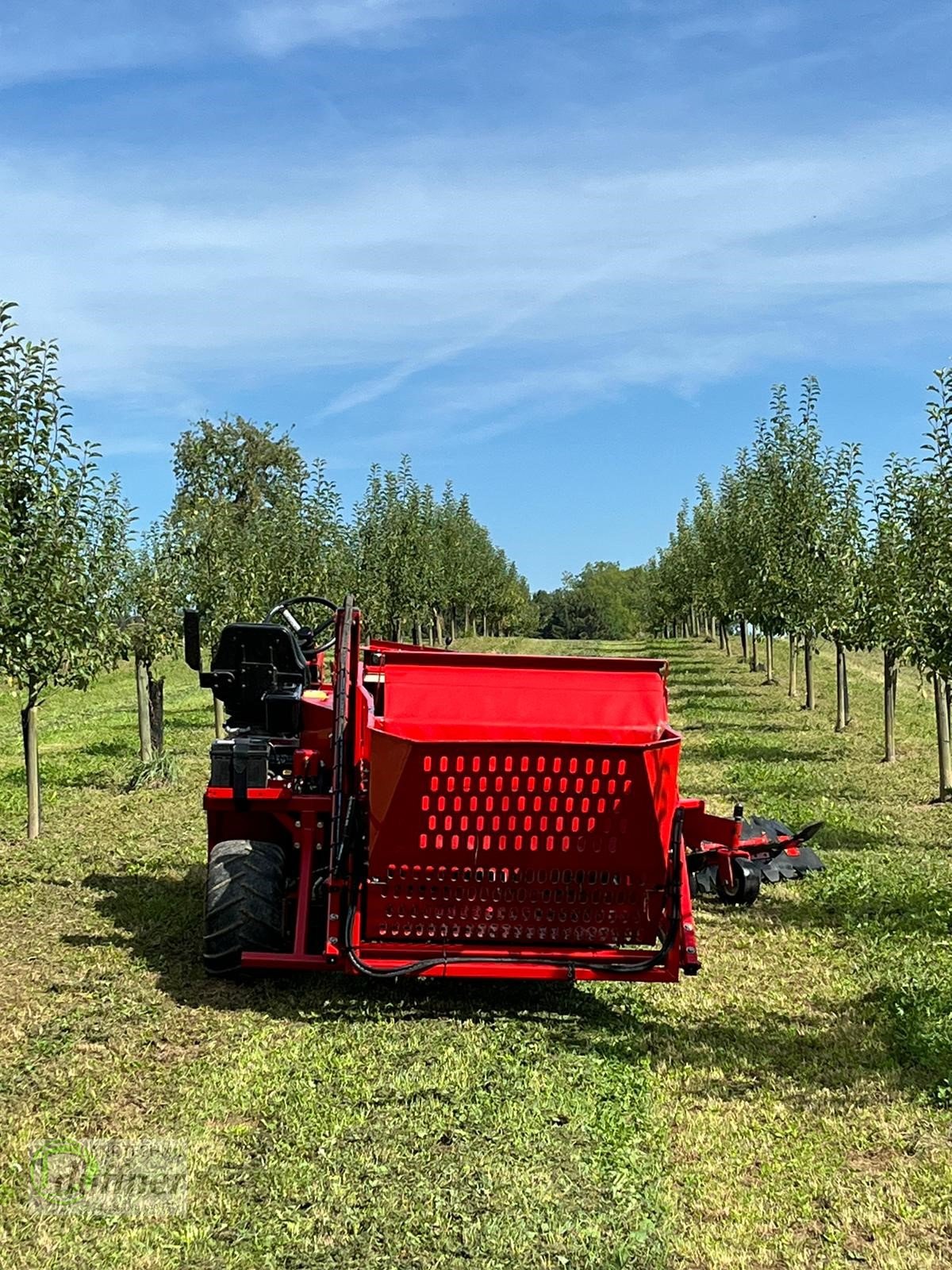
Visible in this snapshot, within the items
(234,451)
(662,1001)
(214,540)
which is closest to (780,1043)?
(662,1001)

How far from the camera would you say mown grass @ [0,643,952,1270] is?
12.9 feet

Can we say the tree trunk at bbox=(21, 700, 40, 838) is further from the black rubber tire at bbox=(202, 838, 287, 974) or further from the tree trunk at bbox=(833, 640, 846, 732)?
the tree trunk at bbox=(833, 640, 846, 732)

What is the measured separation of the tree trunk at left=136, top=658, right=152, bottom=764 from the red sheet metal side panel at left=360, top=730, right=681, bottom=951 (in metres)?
10.4

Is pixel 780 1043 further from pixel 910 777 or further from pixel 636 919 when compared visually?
pixel 910 777

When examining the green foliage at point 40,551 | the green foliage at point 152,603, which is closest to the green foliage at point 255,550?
the green foliage at point 152,603

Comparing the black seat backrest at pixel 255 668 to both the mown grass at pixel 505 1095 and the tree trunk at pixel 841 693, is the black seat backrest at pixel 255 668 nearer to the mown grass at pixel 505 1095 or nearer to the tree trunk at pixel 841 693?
the mown grass at pixel 505 1095

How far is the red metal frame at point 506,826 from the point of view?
561 cm

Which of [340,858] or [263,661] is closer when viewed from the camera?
[340,858]

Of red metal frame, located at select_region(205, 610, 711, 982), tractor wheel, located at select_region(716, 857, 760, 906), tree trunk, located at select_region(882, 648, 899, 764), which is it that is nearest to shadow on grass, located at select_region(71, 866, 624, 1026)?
red metal frame, located at select_region(205, 610, 711, 982)

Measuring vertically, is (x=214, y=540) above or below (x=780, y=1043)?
above

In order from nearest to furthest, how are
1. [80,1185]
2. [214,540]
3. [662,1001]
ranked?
[80,1185] → [662,1001] → [214,540]

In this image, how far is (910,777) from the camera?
14.9 meters

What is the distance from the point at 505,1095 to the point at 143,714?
39.9 ft

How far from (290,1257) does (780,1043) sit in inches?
114
